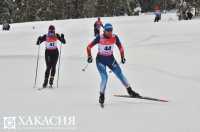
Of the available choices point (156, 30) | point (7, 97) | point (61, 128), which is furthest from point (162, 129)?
point (156, 30)

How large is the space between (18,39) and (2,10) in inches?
1491

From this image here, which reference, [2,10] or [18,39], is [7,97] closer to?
[18,39]

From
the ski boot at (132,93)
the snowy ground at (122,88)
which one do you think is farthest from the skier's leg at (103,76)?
the ski boot at (132,93)

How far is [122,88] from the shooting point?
15.2 meters

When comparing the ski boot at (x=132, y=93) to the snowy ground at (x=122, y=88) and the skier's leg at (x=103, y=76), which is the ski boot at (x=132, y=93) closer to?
the snowy ground at (x=122, y=88)

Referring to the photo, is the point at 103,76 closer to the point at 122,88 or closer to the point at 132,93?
the point at 132,93

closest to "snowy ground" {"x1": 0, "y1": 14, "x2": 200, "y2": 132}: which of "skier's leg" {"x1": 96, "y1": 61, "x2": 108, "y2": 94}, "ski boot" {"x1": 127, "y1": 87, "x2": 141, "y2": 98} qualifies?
"ski boot" {"x1": 127, "y1": 87, "x2": 141, "y2": 98}

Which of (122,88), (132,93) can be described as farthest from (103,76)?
(122,88)

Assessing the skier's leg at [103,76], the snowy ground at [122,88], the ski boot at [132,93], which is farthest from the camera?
the ski boot at [132,93]

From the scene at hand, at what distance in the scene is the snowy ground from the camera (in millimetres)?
10430

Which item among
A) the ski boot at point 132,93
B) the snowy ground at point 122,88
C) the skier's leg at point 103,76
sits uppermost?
the skier's leg at point 103,76

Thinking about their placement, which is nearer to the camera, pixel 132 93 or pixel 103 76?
pixel 103 76

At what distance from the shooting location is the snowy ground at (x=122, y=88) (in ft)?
34.2

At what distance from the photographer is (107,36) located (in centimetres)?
1202
